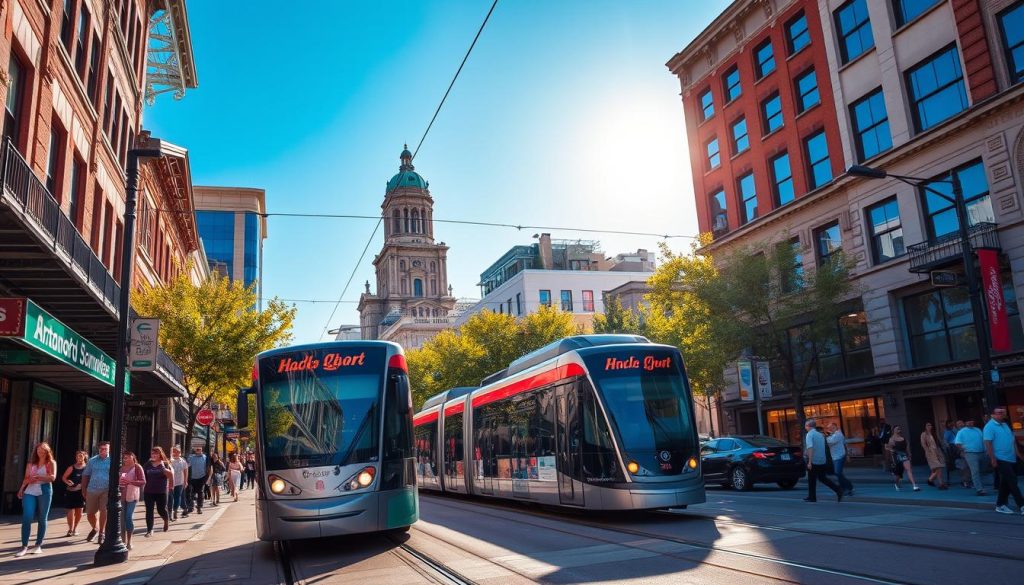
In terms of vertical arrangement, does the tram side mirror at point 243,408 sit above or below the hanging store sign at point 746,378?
below

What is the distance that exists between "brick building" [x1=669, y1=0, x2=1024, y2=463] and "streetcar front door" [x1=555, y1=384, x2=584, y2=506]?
50.4ft

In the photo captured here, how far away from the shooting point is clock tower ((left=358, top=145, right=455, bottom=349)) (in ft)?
389

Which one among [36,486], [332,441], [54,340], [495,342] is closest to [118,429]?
[36,486]

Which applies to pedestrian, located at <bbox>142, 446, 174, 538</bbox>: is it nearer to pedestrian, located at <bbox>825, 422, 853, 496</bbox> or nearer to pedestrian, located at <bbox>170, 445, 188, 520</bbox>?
pedestrian, located at <bbox>170, 445, 188, 520</bbox>

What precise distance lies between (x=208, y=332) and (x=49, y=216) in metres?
13.9

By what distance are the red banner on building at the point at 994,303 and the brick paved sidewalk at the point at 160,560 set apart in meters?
19.4

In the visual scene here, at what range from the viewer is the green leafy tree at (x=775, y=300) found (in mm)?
25297

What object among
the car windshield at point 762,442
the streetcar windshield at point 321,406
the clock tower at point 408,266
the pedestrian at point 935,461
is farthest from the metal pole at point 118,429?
the clock tower at point 408,266

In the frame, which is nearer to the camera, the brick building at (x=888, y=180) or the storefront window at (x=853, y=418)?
the brick building at (x=888, y=180)

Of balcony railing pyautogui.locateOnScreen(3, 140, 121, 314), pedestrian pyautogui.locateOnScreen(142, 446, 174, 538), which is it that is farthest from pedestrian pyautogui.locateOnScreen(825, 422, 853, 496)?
balcony railing pyautogui.locateOnScreen(3, 140, 121, 314)

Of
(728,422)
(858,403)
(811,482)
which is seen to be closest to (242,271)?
(728,422)

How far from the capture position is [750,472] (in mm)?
20047

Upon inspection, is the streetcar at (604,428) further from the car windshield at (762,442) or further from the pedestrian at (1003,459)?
the car windshield at (762,442)

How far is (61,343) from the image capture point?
14.4 m
